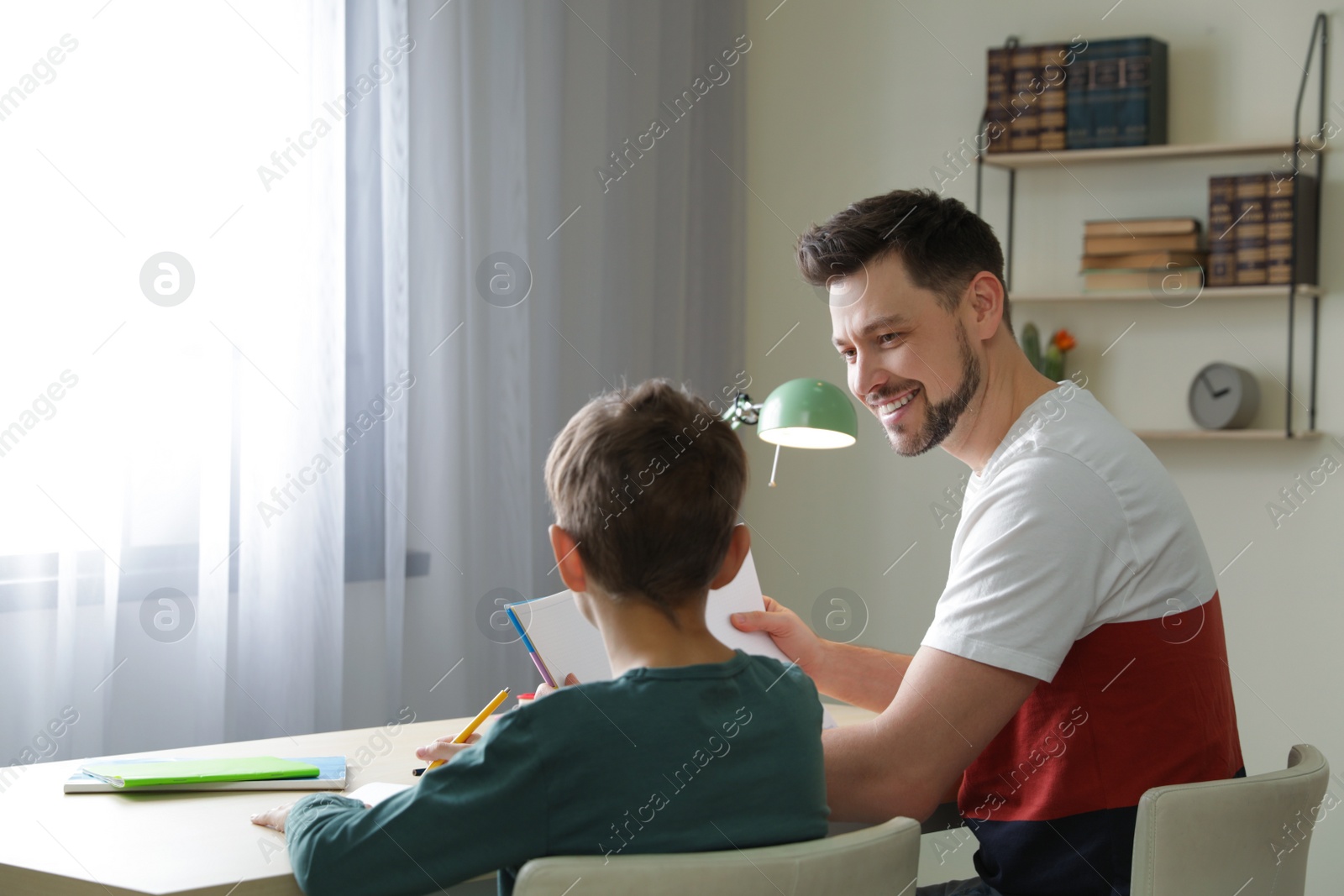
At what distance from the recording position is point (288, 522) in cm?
234

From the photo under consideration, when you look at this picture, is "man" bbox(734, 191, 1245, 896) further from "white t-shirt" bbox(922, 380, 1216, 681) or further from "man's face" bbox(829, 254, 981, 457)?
"man's face" bbox(829, 254, 981, 457)

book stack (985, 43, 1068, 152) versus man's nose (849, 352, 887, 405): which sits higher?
book stack (985, 43, 1068, 152)

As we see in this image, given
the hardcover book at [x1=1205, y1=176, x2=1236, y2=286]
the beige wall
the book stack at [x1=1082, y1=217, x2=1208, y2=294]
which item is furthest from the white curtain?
the hardcover book at [x1=1205, y1=176, x2=1236, y2=286]

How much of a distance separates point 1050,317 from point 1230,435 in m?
0.55

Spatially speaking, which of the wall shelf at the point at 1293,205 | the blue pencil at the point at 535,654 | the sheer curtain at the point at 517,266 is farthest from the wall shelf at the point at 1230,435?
the blue pencil at the point at 535,654

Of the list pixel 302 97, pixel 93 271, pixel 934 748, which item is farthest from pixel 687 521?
pixel 302 97

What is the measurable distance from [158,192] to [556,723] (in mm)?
1545

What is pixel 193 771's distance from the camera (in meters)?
1.37

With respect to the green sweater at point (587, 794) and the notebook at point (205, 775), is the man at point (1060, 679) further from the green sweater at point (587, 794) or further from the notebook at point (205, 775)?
the notebook at point (205, 775)

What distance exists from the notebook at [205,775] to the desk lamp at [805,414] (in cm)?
70

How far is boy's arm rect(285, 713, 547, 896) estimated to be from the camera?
1.00m

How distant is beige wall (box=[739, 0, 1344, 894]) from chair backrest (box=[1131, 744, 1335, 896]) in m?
1.92

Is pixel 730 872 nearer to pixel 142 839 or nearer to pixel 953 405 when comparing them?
pixel 142 839

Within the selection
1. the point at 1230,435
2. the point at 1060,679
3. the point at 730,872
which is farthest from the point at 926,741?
the point at 1230,435
